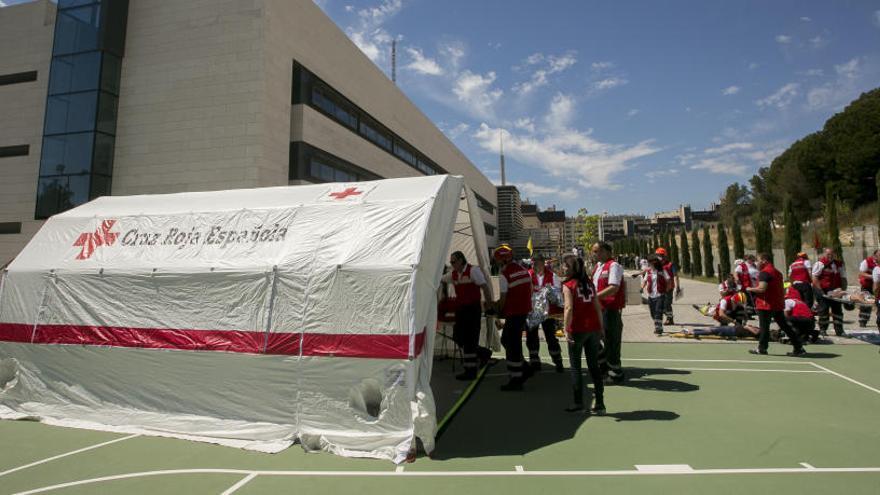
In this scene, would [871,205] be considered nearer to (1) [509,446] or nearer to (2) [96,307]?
(1) [509,446]

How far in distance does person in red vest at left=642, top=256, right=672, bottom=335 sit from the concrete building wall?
76.1 ft

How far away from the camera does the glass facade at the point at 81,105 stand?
683 inches

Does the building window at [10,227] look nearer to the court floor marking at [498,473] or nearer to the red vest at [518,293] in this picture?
the court floor marking at [498,473]

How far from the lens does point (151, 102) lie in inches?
697

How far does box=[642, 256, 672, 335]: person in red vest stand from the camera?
10742mm

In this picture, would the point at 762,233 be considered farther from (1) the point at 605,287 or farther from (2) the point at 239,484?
(2) the point at 239,484

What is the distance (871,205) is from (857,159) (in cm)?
501

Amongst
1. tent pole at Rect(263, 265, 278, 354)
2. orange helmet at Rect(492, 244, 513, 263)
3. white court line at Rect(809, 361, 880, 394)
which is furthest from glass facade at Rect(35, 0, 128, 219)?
white court line at Rect(809, 361, 880, 394)

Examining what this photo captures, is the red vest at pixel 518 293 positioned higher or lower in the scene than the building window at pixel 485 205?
lower

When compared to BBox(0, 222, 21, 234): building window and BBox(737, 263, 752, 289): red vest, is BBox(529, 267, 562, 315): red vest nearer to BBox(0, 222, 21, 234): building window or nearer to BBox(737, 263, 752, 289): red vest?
BBox(737, 263, 752, 289): red vest

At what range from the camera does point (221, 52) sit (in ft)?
56.4

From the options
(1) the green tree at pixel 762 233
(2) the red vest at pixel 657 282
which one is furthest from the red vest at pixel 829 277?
(1) the green tree at pixel 762 233

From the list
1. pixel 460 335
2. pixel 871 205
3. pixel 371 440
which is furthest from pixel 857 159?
pixel 371 440

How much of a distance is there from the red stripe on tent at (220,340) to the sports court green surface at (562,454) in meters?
1.01
